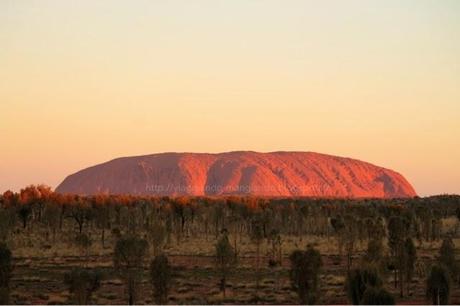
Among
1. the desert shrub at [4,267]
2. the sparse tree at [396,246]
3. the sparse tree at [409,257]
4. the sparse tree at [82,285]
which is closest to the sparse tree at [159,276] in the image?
the sparse tree at [82,285]

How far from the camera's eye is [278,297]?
35.4 m

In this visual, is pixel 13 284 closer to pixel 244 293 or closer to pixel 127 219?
pixel 244 293

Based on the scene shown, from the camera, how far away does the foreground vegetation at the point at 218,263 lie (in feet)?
103

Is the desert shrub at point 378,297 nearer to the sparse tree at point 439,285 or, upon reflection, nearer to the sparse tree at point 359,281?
the sparse tree at point 359,281

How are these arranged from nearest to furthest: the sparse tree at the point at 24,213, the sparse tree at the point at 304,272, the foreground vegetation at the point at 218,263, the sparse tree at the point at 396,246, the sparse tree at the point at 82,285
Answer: the sparse tree at the point at 82,285 < the foreground vegetation at the point at 218,263 < the sparse tree at the point at 304,272 < the sparse tree at the point at 396,246 < the sparse tree at the point at 24,213

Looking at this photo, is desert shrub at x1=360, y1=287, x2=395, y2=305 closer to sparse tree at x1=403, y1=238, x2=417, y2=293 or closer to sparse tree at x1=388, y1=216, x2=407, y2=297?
sparse tree at x1=388, y1=216, x2=407, y2=297

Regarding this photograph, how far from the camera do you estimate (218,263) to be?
3984 cm

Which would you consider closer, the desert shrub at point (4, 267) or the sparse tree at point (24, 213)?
the desert shrub at point (4, 267)

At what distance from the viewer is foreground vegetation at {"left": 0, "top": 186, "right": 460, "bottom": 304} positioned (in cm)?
3127

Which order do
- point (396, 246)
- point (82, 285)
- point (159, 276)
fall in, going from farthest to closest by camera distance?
point (396, 246)
point (159, 276)
point (82, 285)

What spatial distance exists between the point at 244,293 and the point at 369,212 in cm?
5086

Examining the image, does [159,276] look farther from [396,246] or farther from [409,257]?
[396,246]

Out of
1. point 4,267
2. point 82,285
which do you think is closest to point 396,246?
point 82,285

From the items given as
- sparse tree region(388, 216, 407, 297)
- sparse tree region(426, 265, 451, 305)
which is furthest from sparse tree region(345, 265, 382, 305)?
sparse tree region(388, 216, 407, 297)
